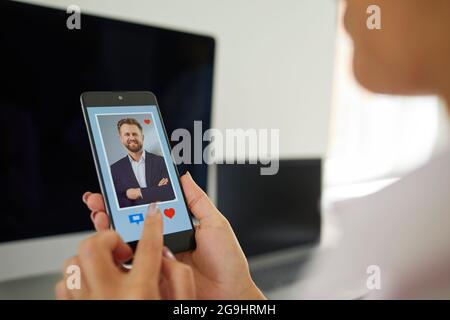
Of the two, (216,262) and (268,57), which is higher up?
(268,57)

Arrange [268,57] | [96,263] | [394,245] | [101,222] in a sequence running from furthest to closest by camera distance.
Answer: [268,57] < [394,245] < [101,222] < [96,263]

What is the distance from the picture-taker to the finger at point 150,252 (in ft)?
1.31

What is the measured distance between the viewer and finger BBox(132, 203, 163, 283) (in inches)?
15.7

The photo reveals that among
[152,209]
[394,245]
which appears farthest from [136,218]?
[394,245]

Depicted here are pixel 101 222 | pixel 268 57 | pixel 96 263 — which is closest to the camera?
pixel 96 263

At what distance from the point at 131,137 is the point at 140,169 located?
39 mm

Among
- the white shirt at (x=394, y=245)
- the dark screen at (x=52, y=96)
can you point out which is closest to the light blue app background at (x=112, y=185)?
the dark screen at (x=52, y=96)

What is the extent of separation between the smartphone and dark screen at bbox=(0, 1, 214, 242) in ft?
0.41

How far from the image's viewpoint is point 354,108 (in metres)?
1.16

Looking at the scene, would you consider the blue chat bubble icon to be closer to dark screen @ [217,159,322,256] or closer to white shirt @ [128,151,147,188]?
white shirt @ [128,151,147,188]

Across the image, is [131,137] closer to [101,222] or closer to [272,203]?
[101,222]

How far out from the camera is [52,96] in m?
0.62

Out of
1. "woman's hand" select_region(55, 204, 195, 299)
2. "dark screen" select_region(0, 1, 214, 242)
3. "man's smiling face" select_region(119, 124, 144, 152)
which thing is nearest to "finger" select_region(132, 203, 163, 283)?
"woman's hand" select_region(55, 204, 195, 299)

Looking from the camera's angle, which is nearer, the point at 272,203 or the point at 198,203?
the point at 198,203
